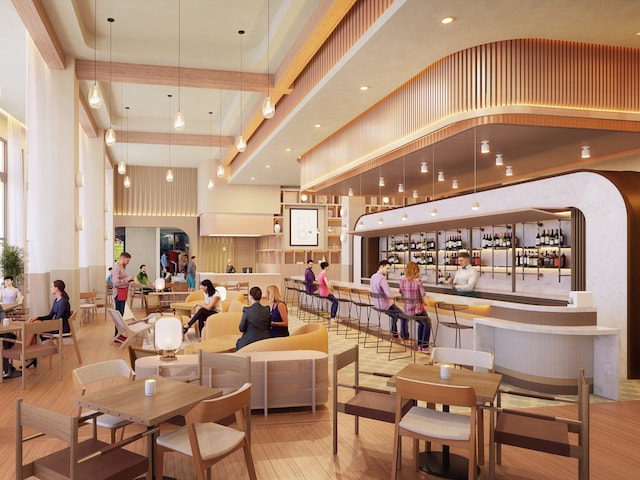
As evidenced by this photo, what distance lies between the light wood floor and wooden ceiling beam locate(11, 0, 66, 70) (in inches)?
185

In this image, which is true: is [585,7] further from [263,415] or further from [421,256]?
[421,256]

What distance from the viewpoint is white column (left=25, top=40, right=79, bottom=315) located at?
325 inches

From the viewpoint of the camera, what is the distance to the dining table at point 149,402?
2.86 metres

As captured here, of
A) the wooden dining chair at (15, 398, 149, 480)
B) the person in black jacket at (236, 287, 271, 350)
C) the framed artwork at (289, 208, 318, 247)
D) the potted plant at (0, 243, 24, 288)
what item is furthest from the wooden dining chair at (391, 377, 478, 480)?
the framed artwork at (289, 208, 318, 247)

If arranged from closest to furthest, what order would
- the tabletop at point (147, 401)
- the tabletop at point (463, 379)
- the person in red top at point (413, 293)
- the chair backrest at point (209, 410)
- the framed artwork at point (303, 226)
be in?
the chair backrest at point (209, 410)
the tabletop at point (147, 401)
the tabletop at point (463, 379)
the person in red top at point (413, 293)
the framed artwork at point (303, 226)

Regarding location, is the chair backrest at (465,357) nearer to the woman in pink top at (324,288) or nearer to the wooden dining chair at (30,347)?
the wooden dining chair at (30,347)

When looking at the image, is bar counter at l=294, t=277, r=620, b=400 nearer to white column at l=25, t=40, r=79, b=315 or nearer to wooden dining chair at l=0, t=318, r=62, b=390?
wooden dining chair at l=0, t=318, r=62, b=390

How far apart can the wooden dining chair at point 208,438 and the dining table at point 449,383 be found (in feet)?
3.57

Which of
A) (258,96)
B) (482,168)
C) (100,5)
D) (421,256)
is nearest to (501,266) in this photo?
(482,168)

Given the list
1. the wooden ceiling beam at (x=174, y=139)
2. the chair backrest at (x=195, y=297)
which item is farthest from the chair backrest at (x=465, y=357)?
the wooden ceiling beam at (x=174, y=139)

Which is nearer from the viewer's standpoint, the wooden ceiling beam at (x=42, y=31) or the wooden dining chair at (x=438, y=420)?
the wooden dining chair at (x=438, y=420)

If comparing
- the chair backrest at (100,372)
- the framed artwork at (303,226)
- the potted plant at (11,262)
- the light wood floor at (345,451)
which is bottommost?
the light wood floor at (345,451)

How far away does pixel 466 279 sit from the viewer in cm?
938

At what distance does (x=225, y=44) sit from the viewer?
8359 millimetres
